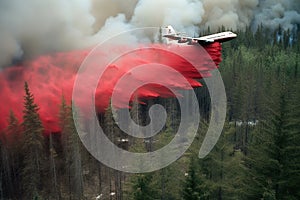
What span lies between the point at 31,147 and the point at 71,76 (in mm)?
10791

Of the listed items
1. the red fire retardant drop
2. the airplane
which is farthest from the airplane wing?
the red fire retardant drop

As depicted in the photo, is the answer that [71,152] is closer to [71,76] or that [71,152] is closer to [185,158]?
[71,76]

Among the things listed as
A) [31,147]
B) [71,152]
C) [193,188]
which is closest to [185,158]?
[193,188]

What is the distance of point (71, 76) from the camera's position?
42.7m

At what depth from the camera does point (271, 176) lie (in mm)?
22062

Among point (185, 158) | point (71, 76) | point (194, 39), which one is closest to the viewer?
point (185, 158)

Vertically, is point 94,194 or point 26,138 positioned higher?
point 26,138

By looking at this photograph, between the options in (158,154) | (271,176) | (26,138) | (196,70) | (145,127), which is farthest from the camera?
(145,127)

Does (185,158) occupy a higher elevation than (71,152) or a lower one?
higher

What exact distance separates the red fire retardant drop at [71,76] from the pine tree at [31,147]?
140 inches

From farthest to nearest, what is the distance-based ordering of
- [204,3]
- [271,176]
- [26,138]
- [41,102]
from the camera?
[204,3] → [41,102] → [26,138] → [271,176]

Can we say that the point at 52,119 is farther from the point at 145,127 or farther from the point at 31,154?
the point at 145,127

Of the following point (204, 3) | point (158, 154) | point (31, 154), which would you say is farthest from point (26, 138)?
point (204, 3)

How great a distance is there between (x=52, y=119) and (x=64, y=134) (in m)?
3.59
